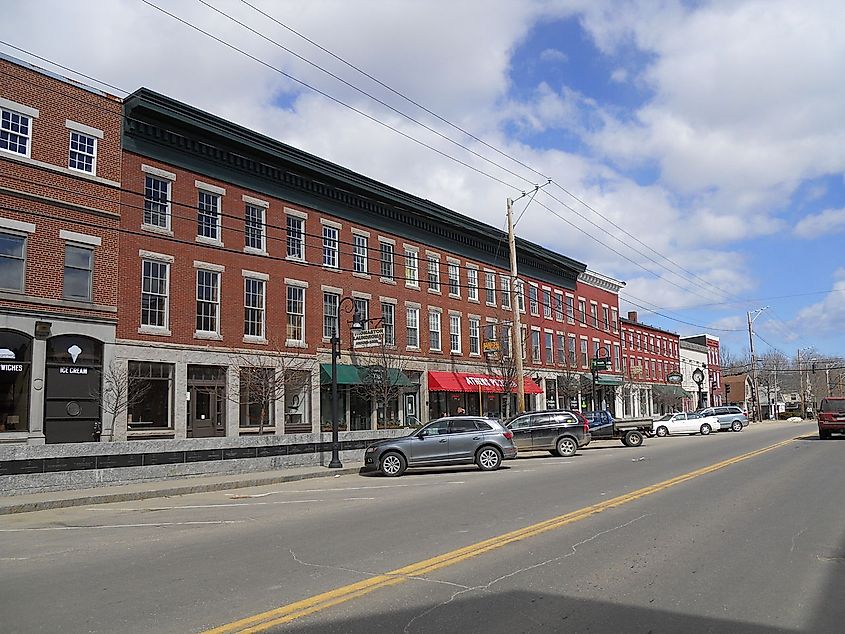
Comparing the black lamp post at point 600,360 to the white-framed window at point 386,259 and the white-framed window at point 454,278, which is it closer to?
the white-framed window at point 454,278

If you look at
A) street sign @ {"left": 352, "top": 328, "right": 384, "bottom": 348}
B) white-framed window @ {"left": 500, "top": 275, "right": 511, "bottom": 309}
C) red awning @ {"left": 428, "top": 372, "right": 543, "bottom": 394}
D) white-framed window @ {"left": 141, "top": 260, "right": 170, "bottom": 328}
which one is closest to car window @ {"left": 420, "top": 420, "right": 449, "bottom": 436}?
street sign @ {"left": 352, "top": 328, "right": 384, "bottom": 348}

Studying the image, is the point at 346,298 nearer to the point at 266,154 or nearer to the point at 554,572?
the point at 266,154

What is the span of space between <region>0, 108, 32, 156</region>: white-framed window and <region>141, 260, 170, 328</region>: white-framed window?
5061 mm

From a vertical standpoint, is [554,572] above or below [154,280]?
below

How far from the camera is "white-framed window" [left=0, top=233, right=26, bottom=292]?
2202 cm

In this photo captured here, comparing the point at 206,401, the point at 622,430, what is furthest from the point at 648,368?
the point at 206,401

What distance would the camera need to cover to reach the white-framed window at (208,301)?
1063 inches

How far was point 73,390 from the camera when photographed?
23.2 metres

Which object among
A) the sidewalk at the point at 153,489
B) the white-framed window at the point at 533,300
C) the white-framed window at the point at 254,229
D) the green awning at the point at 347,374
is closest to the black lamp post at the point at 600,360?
the white-framed window at the point at 533,300

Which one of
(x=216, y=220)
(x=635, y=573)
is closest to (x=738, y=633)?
(x=635, y=573)

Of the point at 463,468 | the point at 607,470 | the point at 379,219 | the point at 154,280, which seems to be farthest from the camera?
the point at 379,219

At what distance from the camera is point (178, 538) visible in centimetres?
1048

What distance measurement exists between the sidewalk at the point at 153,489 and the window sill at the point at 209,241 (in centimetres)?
1003

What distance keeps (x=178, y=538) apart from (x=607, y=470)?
1179 cm
